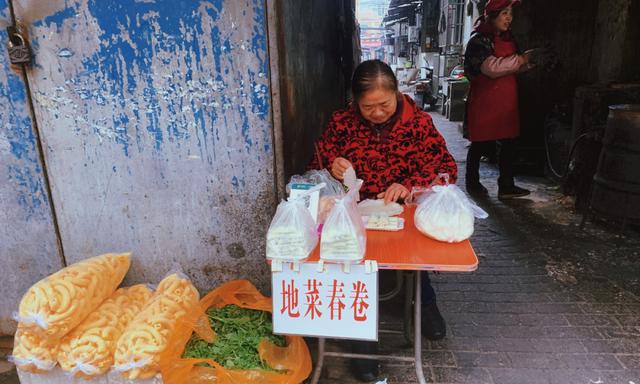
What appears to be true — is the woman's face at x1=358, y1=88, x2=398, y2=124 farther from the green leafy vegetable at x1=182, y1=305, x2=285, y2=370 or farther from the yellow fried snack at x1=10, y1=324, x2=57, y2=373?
the yellow fried snack at x1=10, y1=324, x2=57, y2=373

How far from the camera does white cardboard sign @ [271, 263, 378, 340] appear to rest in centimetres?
199

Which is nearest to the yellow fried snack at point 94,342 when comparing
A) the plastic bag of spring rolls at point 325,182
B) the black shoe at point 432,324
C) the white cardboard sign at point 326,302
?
the white cardboard sign at point 326,302

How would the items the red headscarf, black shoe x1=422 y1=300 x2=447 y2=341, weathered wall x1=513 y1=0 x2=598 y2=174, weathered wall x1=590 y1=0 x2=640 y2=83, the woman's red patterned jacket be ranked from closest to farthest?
the woman's red patterned jacket < black shoe x1=422 y1=300 x2=447 y2=341 < the red headscarf < weathered wall x1=590 y1=0 x2=640 y2=83 < weathered wall x1=513 y1=0 x2=598 y2=174

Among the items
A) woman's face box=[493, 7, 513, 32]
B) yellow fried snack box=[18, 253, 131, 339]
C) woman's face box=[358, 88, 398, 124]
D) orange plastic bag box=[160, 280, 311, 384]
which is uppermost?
woman's face box=[493, 7, 513, 32]

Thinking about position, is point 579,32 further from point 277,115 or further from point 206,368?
point 206,368

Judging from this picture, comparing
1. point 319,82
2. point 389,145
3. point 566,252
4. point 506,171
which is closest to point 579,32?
point 506,171

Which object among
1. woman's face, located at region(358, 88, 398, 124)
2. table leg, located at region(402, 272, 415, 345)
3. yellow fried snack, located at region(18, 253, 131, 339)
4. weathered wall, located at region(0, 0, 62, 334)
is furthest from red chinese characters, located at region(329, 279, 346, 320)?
weathered wall, located at region(0, 0, 62, 334)

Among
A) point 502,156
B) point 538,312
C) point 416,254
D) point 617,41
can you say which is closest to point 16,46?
point 416,254

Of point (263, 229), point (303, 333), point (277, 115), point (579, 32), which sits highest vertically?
point (579, 32)

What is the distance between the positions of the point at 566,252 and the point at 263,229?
2969 millimetres

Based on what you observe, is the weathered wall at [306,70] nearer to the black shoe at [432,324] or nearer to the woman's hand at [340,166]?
the woman's hand at [340,166]

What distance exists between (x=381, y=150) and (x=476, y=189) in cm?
360

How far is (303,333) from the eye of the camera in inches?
82.2

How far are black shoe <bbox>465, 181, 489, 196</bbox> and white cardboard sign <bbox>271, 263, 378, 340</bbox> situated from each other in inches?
169
